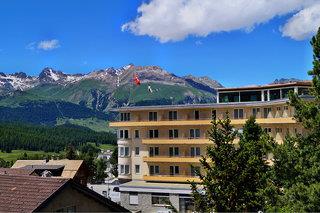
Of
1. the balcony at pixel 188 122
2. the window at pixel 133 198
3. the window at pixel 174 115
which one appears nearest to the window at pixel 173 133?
the balcony at pixel 188 122

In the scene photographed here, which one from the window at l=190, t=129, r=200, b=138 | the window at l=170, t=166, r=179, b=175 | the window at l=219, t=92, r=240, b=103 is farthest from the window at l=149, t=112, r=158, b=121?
the window at l=219, t=92, r=240, b=103

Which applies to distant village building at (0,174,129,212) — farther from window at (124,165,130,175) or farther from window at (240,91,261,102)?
window at (240,91,261,102)

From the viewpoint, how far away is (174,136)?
248ft

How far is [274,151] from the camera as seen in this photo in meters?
31.0

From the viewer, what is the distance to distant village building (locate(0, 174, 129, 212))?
22.7 meters

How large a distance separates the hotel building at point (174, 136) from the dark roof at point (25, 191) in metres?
44.1

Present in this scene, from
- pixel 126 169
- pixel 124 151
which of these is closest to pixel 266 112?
pixel 124 151

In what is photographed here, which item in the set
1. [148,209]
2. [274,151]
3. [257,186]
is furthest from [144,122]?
[257,186]

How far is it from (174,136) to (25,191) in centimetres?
5279

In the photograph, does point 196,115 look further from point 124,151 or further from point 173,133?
point 124,151

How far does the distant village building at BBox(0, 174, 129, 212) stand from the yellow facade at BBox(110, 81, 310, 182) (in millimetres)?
45872

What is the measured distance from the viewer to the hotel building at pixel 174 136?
68.3 m

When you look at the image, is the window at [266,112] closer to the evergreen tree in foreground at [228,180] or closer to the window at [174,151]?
the window at [174,151]

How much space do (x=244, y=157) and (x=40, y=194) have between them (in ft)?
32.5
